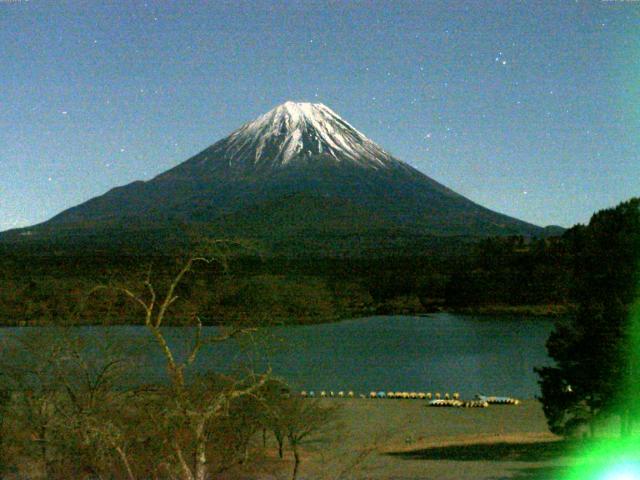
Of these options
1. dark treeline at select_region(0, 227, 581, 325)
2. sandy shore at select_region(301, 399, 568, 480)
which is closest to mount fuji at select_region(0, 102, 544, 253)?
dark treeline at select_region(0, 227, 581, 325)

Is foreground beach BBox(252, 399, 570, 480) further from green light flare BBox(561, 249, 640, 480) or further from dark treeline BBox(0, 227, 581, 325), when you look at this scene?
dark treeline BBox(0, 227, 581, 325)

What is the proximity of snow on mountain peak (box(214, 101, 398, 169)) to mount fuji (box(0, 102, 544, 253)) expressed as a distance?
0.72 ft

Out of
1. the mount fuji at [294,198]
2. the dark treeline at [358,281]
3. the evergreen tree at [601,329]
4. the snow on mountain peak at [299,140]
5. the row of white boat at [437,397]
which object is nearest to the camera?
the evergreen tree at [601,329]

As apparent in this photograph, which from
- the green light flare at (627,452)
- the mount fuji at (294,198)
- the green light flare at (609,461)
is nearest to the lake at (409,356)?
the green light flare at (609,461)

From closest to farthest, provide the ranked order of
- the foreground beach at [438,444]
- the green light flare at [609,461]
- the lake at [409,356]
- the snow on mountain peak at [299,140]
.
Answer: the green light flare at [609,461], the foreground beach at [438,444], the lake at [409,356], the snow on mountain peak at [299,140]

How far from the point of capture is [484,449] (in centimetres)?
2277

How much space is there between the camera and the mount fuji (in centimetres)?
12962

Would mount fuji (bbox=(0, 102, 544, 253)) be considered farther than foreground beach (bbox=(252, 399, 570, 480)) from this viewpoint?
Yes

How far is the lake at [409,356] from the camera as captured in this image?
140ft

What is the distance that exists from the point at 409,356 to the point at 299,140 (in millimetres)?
119273

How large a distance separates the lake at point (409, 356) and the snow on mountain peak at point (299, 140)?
85882 millimetres

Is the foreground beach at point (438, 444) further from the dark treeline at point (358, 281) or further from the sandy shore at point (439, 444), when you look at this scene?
the dark treeline at point (358, 281)

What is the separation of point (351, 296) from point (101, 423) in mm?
90673

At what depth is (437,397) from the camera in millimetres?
38219
